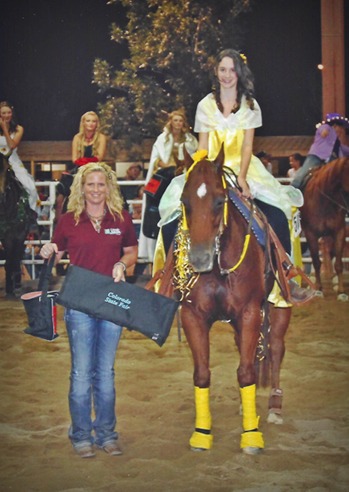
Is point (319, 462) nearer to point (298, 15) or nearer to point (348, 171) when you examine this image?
point (348, 171)

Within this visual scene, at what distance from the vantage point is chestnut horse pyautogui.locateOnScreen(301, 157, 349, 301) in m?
12.0

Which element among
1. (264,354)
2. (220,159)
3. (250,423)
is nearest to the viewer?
(220,159)

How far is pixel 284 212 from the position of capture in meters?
6.27

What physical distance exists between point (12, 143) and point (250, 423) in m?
8.11

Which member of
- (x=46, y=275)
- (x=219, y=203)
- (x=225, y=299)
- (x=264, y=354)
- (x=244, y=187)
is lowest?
(x=264, y=354)

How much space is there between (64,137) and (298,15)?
880 centimetres

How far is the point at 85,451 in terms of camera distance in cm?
532

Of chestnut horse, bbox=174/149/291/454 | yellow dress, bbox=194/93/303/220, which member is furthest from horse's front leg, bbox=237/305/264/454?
yellow dress, bbox=194/93/303/220

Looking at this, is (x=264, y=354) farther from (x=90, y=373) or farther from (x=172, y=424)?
(x=90, y=373)

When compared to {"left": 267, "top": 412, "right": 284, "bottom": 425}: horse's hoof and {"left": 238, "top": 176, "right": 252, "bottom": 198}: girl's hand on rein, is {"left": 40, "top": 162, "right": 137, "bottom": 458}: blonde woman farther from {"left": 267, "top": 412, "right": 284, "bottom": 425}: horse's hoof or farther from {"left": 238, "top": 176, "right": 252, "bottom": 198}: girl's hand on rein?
{"left": 267, "top": 412, "right": 284, "bottom": 425}: horse's hoof

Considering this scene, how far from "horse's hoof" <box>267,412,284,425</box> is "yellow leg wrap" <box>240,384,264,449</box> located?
594 mm

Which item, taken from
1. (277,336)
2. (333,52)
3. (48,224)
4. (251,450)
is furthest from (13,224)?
(333,52)

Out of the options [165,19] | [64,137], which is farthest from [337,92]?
[64,137]

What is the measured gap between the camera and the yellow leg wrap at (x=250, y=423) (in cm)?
536
